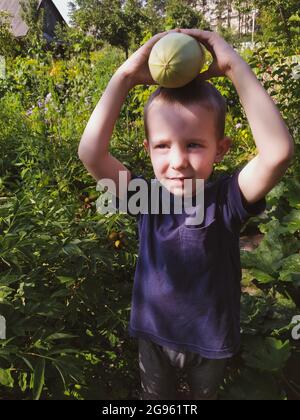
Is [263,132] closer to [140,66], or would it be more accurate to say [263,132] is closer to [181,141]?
[181,141]

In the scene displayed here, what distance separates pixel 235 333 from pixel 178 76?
2.68 feet

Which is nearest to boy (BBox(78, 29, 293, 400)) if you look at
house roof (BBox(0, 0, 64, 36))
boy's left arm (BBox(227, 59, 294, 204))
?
boy's left arm (BBox(227, 59, 294, 204))

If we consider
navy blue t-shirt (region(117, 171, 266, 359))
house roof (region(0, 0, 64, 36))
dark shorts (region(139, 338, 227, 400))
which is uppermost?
house roof (region(0, 0, 64, 36))

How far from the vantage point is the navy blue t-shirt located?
1.33 meters

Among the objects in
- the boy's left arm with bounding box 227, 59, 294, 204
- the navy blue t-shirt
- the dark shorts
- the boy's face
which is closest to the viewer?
the boy's left arm with bounding box 227, 59, 294, 204

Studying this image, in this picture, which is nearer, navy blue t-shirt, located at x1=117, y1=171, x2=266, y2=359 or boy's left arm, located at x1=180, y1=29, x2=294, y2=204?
boy's left arm, located at x1=180, y1=29, x2=294, y2=204

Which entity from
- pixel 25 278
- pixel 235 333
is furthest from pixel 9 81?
pixel 235 333

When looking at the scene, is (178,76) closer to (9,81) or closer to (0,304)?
(0,304)

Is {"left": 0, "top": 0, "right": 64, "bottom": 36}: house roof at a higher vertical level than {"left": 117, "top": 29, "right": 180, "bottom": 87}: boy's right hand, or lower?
higher

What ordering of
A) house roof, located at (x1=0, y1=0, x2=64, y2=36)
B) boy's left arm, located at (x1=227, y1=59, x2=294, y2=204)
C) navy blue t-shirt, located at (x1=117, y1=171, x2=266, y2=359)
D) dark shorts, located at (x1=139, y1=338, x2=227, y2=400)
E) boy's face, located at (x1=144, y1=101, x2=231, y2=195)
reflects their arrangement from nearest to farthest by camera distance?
1. boy's left arm, located at (x1=227, y1=59, x2=294, y2=204)
2. boy's face, located at (x1=144, y1=101, x2=231, y2=195)
3. navy blue t-shirt, located at (x1=117, y1=171, x2=266, y2=359)
4. dark shorts, located at (x1=139, y1=338, x2=227, y2=400)
5. house roof, located at (x1=0, y1=0, x2=64, y2=36)

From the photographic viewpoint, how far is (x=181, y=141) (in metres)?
1.23

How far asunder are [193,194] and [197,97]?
287 mm

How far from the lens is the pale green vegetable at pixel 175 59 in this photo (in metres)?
1.12

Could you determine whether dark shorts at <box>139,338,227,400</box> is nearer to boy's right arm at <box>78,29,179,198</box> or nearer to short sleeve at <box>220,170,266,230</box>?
short sleeve at <box>220,170,266,230</box>
